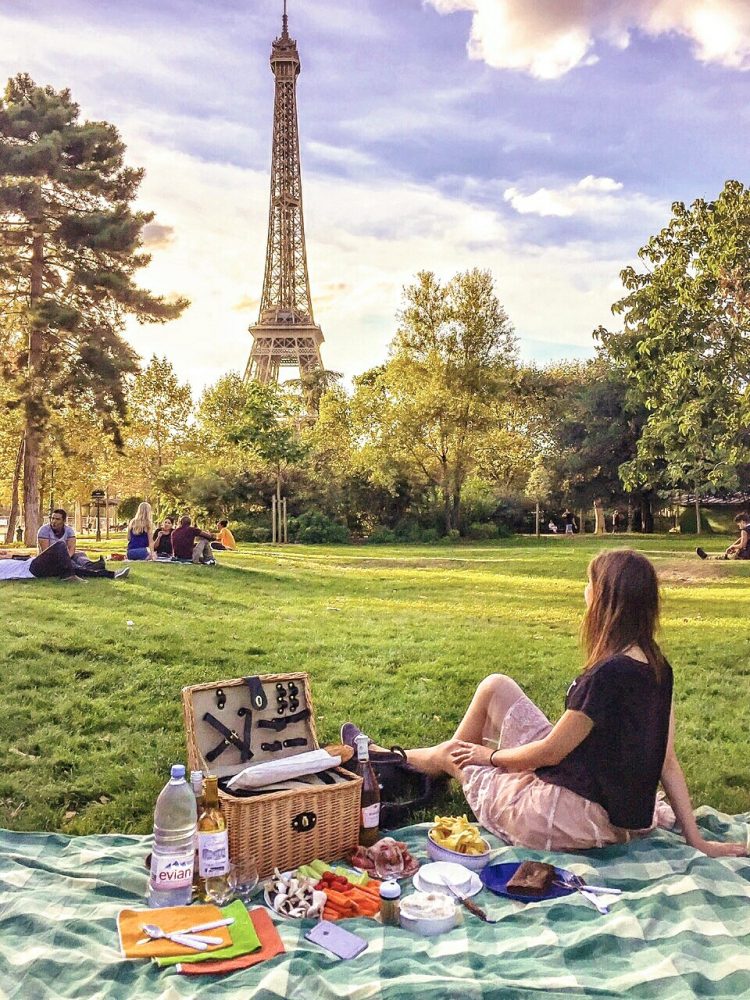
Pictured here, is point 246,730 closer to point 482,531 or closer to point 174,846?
point 174,846

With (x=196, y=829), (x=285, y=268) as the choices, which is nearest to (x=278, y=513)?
(x=196, y=829)

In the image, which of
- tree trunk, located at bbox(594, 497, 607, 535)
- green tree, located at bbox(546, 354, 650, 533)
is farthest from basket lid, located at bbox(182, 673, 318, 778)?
tree trunk, located at bbox(594, 497, 607, 535)

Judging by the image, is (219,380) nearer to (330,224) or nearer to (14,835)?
(330,224)

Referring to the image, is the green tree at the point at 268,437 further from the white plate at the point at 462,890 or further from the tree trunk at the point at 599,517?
the white plate at the point at 462,890

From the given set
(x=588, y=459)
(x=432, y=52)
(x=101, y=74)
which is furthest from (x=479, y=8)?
(x=588, y=459)

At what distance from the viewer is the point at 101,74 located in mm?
8594

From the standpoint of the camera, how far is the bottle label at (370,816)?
8.61 feet

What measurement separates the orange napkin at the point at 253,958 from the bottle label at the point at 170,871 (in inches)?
9.5

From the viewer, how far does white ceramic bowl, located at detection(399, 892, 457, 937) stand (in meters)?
2.02

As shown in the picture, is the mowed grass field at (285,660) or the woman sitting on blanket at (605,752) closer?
the woman sitting on blanket at (605,752)

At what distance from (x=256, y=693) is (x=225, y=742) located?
19 centimetres

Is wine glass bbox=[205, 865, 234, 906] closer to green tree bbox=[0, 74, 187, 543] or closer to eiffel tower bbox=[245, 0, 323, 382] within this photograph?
green tree bbox=[0, 74, 187, 543]

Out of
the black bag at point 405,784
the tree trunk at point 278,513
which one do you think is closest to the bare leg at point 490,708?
the black bag at point 405,784

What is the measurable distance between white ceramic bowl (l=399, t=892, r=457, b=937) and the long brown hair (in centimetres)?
75
